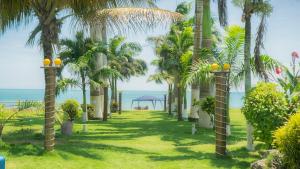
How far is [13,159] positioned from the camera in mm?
12023

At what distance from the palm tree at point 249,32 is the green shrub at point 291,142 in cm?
591

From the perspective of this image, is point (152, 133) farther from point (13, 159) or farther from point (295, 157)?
point (295, 157)

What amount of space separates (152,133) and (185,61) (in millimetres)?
5106

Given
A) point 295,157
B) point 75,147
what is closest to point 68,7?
point 75,147

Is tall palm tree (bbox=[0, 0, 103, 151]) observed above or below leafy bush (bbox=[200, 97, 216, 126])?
above

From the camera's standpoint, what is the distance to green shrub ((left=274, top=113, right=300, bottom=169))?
27.2 feet

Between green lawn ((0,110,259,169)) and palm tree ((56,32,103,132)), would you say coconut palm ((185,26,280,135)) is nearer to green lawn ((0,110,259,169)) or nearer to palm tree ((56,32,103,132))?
green lawn ((0,110,259,169))

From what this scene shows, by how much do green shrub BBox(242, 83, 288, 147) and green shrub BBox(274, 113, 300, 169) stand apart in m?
3.04

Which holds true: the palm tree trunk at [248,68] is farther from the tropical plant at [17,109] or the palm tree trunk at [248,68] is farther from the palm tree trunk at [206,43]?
the palm tree trunk at [206,43]

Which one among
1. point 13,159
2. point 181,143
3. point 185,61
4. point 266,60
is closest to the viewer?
point 13,159

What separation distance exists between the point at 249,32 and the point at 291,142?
721cm

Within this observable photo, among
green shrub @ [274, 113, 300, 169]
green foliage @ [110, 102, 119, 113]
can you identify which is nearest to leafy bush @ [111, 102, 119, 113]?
green foliage @ [110, 102, 119, 113]

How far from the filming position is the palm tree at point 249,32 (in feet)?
46.3

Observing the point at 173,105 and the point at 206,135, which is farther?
the point at 173,105
